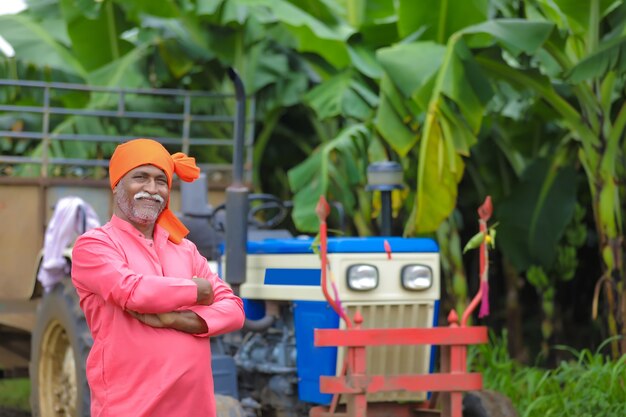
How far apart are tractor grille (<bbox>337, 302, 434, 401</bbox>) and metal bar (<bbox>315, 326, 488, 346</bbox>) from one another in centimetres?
43

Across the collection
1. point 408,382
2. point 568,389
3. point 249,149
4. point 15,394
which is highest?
point 249,149

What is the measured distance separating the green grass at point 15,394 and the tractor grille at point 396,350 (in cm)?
402

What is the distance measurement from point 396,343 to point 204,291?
1.94 meters

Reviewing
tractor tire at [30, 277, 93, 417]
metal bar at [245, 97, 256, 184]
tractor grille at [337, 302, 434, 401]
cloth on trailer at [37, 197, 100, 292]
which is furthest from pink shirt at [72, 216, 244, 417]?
metal bar at [245, 97, 256, 184]

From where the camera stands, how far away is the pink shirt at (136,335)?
348 cm

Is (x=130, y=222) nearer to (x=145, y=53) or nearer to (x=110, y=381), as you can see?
(x=110, y=381)

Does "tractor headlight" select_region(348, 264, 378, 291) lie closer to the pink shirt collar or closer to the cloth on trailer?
the cloth on trailer

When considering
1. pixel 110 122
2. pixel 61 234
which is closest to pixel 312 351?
pixel 61 234

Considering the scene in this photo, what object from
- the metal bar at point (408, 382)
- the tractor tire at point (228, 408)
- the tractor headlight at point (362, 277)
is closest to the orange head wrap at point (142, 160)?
the metal bar at point (408, 382)

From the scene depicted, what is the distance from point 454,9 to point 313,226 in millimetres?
1996

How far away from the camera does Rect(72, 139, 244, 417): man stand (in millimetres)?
3490

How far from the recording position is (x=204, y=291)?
3.60 m

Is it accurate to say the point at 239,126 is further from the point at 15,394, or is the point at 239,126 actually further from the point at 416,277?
the point at 15,394

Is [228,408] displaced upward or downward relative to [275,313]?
downward
